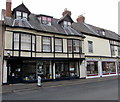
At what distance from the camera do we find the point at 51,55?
1627cm

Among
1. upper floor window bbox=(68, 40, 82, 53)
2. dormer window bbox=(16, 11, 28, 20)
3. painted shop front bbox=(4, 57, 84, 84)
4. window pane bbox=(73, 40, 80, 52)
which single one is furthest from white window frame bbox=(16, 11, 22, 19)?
window pane bbox=(73, 40, 80, 52)

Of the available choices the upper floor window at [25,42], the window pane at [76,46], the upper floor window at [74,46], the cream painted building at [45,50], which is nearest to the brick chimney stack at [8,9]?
the cream painted building at [45,50]

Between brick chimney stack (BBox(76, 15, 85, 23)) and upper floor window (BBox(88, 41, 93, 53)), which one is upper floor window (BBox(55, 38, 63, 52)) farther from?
brick chimney stack (BBox(76, 15, 85, 23))

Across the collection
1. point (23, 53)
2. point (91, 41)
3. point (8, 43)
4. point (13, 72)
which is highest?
point (91, 41)

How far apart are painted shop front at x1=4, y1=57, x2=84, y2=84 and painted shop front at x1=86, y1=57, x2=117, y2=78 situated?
2.52 meters

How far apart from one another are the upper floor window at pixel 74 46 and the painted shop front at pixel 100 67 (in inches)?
99.6

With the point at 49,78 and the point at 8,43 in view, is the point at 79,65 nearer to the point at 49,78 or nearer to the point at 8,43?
the point at 49,78

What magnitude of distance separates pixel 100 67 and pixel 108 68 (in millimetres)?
2970

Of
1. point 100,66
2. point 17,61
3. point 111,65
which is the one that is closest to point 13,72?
point 17,61

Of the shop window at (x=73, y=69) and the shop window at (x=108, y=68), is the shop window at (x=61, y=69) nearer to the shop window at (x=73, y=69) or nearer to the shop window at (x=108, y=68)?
the shop window at (x=73, y=69)

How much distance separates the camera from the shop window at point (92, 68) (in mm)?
19766

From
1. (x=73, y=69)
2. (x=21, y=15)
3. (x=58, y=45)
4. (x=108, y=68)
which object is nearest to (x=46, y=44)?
(x=58, y=45)

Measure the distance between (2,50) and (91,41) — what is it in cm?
1459

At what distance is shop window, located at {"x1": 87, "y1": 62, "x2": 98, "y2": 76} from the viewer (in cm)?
1977
